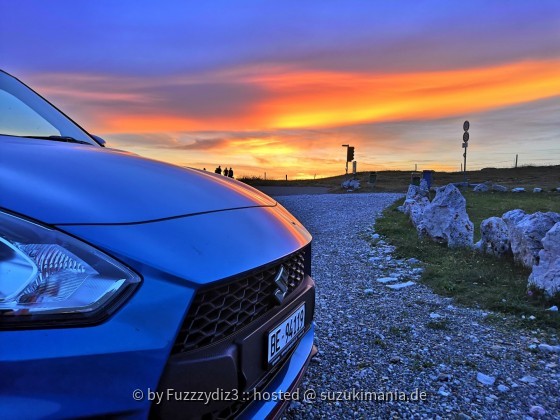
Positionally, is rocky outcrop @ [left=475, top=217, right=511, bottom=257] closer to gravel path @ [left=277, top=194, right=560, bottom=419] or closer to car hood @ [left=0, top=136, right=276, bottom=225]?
gravel path @ [left=277, top=194, right=560, bottom=419]

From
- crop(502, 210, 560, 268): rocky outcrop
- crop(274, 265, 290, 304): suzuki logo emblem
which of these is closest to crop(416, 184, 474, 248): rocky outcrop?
crop(502, 210, 560, 268): rocky outcrop

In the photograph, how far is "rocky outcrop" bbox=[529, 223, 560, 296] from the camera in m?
4.00

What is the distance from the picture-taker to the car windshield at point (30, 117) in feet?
7.35

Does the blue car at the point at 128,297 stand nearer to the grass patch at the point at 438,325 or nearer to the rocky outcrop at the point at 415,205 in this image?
the grass patch at the point at 438,325

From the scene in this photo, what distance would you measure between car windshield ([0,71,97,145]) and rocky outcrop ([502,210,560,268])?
4.75m

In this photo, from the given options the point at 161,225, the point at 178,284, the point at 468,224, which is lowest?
the point at 468,224

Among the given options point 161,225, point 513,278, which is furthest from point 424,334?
point 161,225

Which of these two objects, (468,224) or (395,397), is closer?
(395,397)

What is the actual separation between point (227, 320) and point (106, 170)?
2.50 feet

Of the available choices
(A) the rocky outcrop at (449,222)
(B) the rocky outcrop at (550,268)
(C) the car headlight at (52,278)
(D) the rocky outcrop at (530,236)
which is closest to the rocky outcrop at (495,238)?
(D) the rocky outcrop at (530,236)

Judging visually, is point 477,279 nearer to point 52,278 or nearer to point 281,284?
point 281,284

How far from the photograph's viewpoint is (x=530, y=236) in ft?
16.0

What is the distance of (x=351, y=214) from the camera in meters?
11.9

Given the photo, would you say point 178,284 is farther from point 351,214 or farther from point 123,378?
point 351,214
